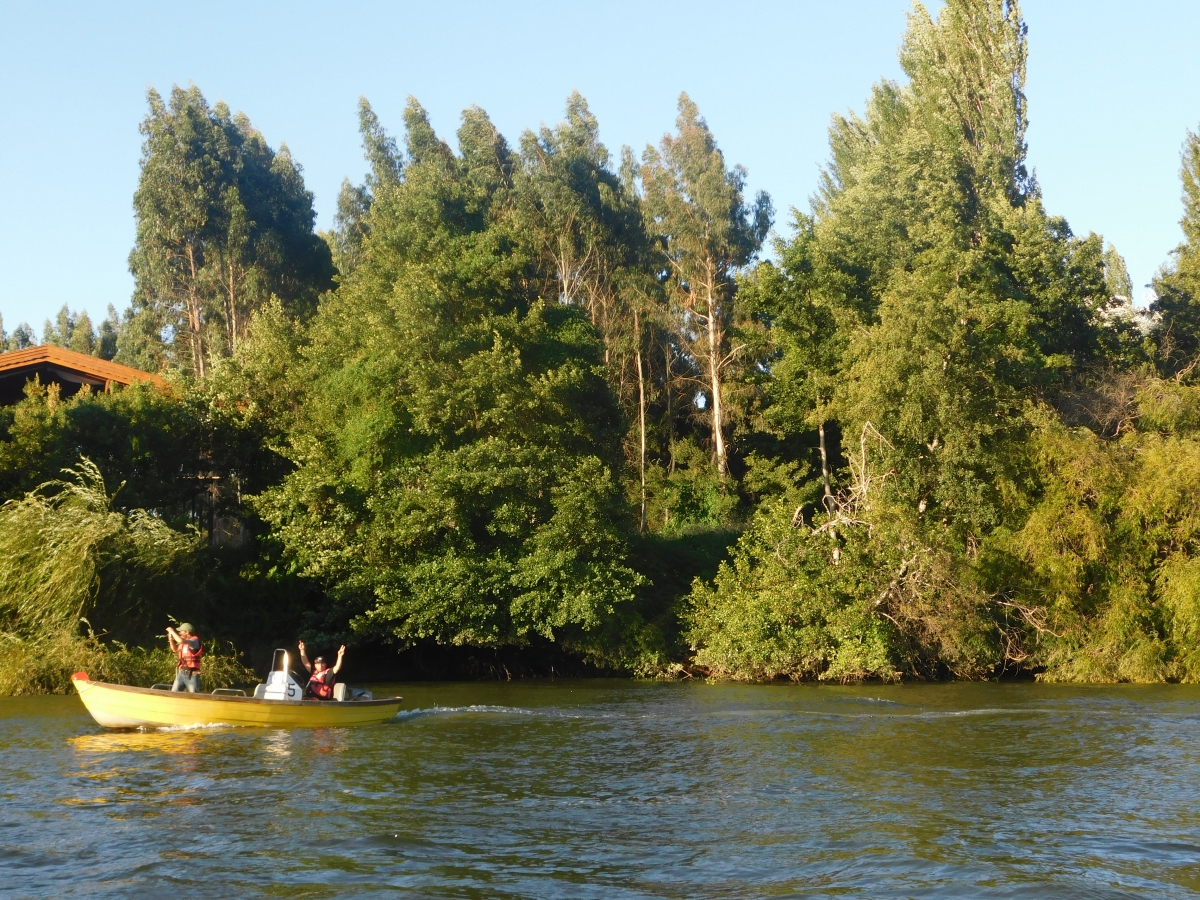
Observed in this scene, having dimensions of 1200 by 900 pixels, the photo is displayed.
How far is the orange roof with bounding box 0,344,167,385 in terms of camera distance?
130ft

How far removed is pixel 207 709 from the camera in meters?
24.7

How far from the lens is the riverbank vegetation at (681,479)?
3341 centimetres

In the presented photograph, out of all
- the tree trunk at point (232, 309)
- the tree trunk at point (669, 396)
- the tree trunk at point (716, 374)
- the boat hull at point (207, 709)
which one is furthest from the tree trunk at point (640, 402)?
the boat hull at point (207, 709)

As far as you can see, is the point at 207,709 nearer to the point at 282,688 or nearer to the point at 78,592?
the point at 282,688

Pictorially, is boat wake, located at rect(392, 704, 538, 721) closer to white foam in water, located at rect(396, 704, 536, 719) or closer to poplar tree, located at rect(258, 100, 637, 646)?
white foam in water, located at rect(396, 704, 536, 719)

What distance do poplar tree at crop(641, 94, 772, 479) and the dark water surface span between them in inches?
1116

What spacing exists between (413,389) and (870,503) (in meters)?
14.0

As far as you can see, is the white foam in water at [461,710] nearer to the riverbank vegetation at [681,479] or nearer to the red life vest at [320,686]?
the red life vest at [320,686]

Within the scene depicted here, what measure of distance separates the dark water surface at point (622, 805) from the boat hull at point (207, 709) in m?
0.43

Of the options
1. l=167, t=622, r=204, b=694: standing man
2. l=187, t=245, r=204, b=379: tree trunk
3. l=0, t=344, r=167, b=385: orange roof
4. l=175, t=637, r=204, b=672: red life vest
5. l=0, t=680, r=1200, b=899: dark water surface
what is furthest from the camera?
l=187, t=245, r=204, b=379: tree trunk

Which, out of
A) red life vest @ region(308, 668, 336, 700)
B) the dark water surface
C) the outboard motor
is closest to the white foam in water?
the dark water surface

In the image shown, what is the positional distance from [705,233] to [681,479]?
426 inches

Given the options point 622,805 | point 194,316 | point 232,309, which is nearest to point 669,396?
point 232,309

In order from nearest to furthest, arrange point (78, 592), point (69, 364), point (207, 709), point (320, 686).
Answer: point (207, 709) → point (320, 686) → point (78, 592) → point (69, 364)
